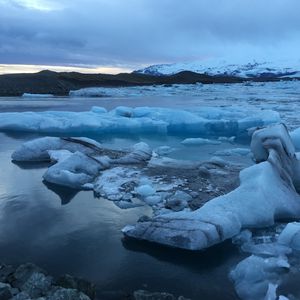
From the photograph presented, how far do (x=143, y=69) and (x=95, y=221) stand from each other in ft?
422

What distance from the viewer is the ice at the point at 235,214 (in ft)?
13.4

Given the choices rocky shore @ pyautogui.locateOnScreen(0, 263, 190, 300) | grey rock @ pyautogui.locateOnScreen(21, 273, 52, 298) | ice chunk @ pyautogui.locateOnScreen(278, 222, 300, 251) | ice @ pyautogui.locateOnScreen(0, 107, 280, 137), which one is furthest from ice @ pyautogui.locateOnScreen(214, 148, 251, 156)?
grey rock @ pyautogui.locateOnScreen(21, 273, 52, 298)

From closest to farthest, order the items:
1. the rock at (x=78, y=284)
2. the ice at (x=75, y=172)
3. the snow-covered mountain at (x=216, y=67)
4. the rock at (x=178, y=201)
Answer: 1. the rock at (x=78, y=284)
2. the rock at (x=178, y=201)
3. the ice at (x=75, y=172)
4. the snow-covered mountain at (x=216, y=67)

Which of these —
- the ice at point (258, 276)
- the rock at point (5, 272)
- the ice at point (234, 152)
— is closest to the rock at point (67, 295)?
the rock at point (5, 272)

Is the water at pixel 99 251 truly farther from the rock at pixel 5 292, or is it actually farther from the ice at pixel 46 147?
the ice at pixel 46 147

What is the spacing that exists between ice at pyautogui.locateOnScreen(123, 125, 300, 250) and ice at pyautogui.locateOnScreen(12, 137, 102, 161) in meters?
3.68

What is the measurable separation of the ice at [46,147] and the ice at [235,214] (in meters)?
3.68

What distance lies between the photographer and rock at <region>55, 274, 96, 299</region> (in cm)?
321

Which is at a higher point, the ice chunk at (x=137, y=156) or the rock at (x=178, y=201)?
the rock at (x=178, y=201)

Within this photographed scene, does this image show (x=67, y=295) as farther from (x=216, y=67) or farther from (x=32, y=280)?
(x=216, y=67)

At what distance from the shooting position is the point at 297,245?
4039 mm

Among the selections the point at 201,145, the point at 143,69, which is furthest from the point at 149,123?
the point at 143,69

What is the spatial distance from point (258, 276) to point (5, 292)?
6.29 feet

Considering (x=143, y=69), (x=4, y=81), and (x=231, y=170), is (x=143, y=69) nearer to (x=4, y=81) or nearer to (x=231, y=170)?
(x=4, y=81)
